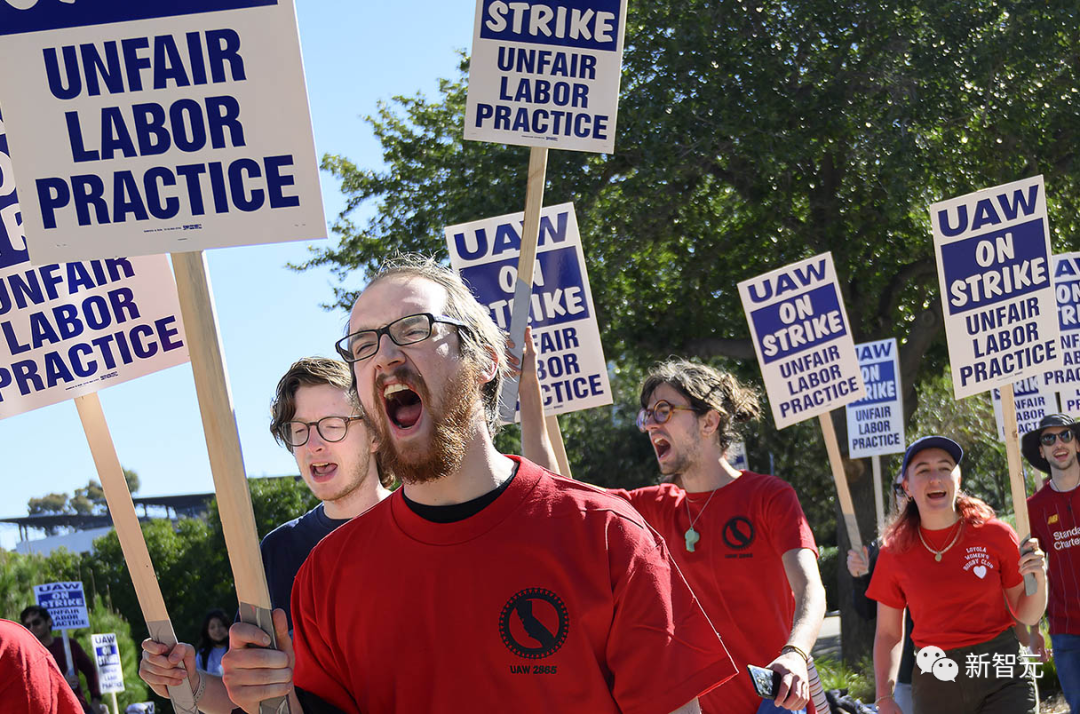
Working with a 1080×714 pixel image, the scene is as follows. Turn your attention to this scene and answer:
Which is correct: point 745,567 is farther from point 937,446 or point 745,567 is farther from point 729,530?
point 937,446

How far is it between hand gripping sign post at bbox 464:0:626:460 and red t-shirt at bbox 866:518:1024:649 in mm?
2884

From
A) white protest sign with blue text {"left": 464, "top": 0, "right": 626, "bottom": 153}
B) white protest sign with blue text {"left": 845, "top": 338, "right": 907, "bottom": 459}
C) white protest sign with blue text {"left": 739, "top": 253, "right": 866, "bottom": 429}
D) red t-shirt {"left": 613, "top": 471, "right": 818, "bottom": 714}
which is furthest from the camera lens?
white protest sign with blue text {"left": 845, "top": 338, "right": 907, "bottom": 459}

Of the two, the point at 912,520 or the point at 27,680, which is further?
the point at 912,520

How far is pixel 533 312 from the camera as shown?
21.0 ft

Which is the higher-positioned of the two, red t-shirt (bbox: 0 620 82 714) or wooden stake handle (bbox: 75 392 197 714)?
wooden stake handle (bbox: 75 392 197 714)

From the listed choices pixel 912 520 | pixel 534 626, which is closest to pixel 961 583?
pixel 912 520

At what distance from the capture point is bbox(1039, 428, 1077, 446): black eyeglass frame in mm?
7723

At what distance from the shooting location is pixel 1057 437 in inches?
305

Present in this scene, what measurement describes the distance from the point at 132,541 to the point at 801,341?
6239mm

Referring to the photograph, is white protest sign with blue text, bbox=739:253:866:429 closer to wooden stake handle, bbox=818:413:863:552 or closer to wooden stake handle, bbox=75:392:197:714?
wooden stake handle, bbox=818:413:863:552

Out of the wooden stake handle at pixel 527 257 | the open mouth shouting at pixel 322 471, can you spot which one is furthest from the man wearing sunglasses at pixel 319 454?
the wooden stake handle at pixel 527 257

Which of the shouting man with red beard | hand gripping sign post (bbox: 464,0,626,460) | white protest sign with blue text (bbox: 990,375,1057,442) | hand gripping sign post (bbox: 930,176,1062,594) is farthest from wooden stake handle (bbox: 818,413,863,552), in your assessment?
the shouting man with red beard

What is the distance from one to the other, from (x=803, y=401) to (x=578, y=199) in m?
8.05

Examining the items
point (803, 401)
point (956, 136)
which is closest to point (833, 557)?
point (956, 136)
